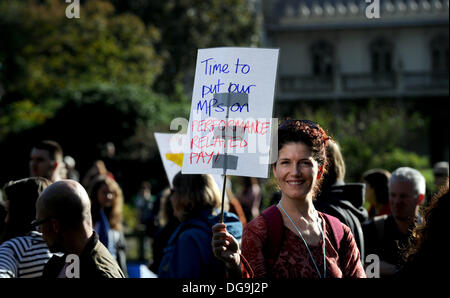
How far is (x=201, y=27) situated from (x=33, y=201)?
2608 centimetres

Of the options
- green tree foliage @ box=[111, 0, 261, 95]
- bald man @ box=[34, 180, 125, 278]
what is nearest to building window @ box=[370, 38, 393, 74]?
green tree foliage @ box=[111, 0, 261, 95]

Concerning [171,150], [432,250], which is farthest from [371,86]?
[432,250]

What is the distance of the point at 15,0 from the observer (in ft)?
87.1

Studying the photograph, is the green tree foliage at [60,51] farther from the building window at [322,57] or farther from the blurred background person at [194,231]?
the blurred background person at [194,231]

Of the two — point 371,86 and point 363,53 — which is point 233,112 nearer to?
point 371,86

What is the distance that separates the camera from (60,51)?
24.9 metres

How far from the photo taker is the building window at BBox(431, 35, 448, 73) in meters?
35.2

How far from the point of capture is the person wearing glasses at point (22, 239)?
3.49 meters

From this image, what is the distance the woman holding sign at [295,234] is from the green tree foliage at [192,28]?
86.5ft

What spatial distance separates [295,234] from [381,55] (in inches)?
1364

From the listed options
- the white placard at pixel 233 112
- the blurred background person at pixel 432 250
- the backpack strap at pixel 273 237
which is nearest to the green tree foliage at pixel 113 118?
the white placard at pixel 233 112

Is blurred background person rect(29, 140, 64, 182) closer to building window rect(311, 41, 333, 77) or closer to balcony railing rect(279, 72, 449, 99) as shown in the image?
balcony railing rect(279, 72, 449, 99)

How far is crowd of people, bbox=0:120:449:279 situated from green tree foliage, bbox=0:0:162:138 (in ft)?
67.6
